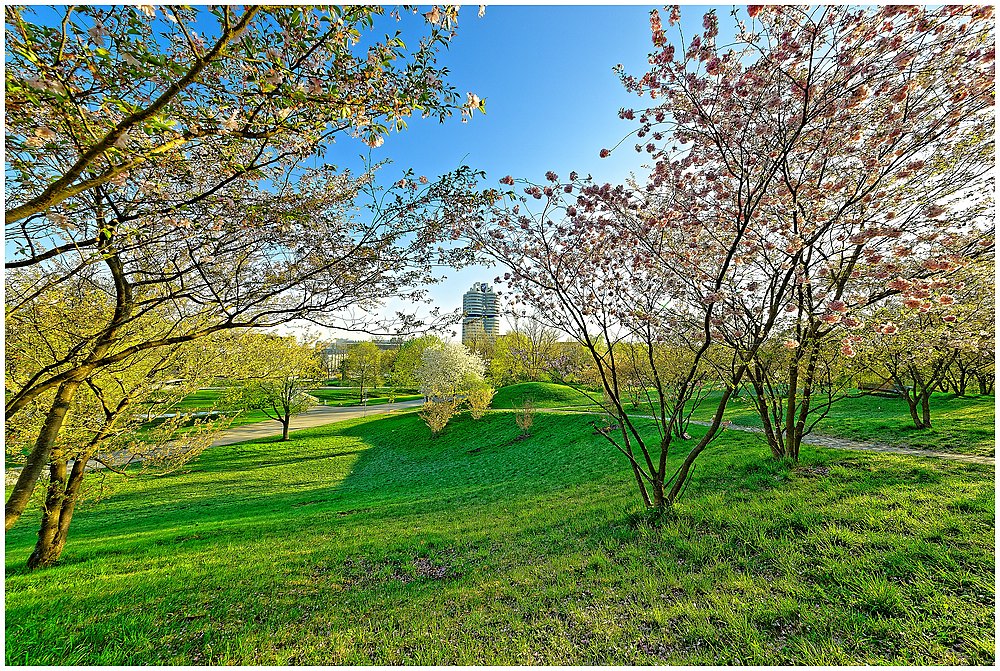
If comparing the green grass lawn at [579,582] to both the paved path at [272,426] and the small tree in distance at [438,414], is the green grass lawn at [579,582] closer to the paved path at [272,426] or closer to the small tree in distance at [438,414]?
the small tree in distance at [438,414]

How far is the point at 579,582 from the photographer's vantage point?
13.5ft

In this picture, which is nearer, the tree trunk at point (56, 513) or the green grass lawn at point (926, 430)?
the tree trunk at point (56, 513)

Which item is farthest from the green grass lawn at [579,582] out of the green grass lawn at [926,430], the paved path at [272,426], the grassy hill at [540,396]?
the grassy hill at [540,396]

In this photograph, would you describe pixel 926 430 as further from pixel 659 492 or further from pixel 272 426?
pixel 272 426

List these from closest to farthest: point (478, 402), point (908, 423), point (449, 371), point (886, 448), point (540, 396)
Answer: point (886, 448) < point (908, 423) < point (478, 402) < point (449, 371) < point (540, 396)

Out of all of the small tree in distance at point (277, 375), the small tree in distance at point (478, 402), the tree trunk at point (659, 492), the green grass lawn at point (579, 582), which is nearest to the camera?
the green grass lawn at point (579, 582)

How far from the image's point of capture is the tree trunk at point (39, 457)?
3965 mm

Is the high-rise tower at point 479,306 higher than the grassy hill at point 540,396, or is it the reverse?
the high-rise tower at point 479,306

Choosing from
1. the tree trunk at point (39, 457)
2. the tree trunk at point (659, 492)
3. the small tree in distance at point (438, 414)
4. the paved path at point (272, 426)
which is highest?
the tree trunk at point (39, 457)

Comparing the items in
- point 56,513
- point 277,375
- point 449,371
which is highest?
point 277,375

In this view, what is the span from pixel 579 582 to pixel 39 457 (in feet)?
20.7

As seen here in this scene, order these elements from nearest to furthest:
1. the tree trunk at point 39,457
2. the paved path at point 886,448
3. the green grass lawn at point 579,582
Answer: the green grass lawn at point 579,582 < the tree trunk at point 39,457 < the paved path at point 886,448

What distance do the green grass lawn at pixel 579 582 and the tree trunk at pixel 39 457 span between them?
4.25 feet

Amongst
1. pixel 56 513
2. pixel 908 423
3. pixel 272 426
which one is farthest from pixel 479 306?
pixel 272 426
